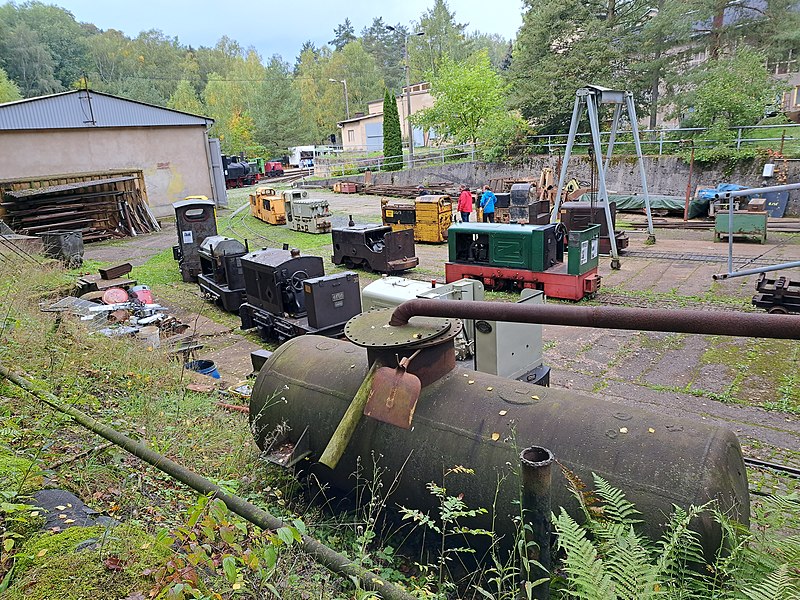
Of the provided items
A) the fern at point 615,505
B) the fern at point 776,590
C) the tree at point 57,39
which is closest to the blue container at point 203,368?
the fern at point 615,505

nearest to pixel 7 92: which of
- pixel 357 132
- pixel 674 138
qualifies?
pixel 357 132

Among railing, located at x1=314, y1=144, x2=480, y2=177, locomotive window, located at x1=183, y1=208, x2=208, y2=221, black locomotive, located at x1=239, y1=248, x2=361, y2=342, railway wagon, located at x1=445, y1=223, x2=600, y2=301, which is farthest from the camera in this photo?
railing, located at x1=314, y1=144, x2=480, y2=177

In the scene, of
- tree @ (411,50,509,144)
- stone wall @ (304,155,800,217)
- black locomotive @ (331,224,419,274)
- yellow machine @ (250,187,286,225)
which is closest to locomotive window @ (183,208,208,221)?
black locomotive @ (331,224,419,274)

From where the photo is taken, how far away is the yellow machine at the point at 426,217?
19.5 metres

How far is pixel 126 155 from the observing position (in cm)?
2516

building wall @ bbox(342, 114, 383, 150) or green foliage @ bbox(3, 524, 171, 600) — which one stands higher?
building wall @ bbox(342, 114, 383, 150)

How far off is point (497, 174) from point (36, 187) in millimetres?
21862

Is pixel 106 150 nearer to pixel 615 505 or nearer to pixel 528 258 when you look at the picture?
pixel 528 258

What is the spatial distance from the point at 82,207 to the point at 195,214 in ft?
28.4

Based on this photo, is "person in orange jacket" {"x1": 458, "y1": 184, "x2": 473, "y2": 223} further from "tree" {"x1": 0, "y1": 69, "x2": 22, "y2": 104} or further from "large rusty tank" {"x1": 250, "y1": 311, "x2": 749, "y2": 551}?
"tree" {"x1": 0, "y1": 69, "x2": 22, "y2": 104}

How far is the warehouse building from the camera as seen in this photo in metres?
21.9

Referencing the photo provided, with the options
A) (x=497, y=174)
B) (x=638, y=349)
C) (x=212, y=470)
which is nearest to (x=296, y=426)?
(x=212, y=470)

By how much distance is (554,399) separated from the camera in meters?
3.95

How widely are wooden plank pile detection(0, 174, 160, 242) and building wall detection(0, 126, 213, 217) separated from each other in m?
2.01
